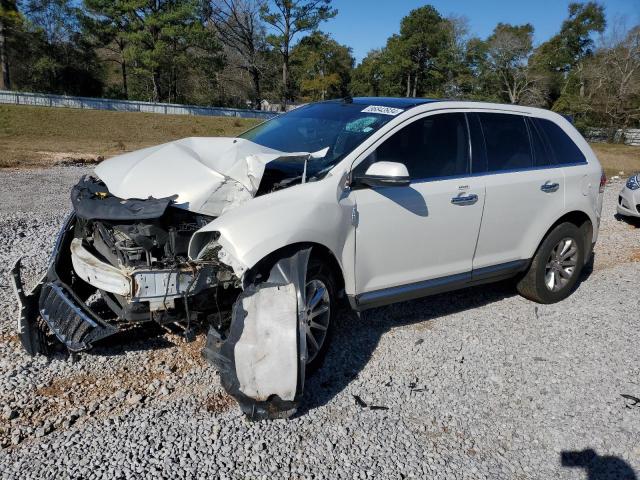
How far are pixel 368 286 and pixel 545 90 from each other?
54.8m

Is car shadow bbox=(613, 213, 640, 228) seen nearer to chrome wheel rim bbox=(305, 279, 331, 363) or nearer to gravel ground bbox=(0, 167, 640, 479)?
gravel ground bbox=(0, 167, 640, 479)

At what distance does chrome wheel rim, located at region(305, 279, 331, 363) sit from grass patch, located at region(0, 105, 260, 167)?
62.8 feet

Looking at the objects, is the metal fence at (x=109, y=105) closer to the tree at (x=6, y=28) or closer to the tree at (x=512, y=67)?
the tree at (x=6, y=28)

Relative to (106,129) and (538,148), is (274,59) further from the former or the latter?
(538,148)

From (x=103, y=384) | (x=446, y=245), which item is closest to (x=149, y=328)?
(x=103, y=384)

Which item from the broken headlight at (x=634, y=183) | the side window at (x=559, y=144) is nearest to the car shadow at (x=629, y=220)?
the broken headlight at (x=634, y=183)

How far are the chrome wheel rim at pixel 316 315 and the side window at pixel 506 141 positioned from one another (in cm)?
191

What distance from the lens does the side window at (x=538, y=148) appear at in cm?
489

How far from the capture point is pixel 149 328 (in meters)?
4.00

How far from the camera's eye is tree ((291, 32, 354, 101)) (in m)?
48.9

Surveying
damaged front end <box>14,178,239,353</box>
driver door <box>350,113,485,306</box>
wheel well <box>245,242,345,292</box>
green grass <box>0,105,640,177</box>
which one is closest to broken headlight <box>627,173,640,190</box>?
driver door <box>350,113,485,306</box>

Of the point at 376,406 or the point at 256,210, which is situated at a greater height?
the point at 256,210

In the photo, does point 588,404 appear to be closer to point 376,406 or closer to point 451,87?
point 376,406

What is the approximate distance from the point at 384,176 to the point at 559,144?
8.12ft
